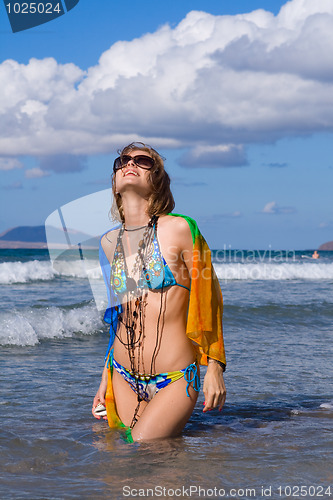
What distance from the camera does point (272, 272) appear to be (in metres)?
28.6

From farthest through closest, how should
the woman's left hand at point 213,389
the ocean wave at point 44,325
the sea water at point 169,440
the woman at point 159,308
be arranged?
the ocean wave at point 44,325
the woman at point 159,308
the woman's left hand at point 213,389
the sea water at point 169,440

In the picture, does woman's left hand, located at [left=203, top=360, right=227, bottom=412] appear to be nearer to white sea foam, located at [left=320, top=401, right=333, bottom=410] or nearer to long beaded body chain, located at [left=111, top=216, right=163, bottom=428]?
long beaded body chain, located at [left=111, top=216, right=163, bottom=428]

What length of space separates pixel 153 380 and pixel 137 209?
116 centimetres

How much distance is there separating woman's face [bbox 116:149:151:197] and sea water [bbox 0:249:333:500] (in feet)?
3.70

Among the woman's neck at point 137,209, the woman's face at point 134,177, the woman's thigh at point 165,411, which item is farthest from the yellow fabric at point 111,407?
the woman's face at point 134,177

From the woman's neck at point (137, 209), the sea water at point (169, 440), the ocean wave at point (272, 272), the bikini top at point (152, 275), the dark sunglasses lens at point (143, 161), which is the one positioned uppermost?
the dark sunglasses lens at point (143, 161)

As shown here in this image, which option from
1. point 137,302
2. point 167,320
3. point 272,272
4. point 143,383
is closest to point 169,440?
point 143,383

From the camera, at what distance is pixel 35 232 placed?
13.7 feet

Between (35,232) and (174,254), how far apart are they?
1.14m

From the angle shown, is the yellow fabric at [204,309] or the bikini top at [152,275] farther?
the bikini top at [152,275]

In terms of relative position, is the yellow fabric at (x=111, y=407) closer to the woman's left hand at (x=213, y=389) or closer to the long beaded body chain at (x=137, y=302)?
the long beaded body chain at (x=137, y=302)

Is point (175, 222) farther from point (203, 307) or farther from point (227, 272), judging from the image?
point (227, 272)

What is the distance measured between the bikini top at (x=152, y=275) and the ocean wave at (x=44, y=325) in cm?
547

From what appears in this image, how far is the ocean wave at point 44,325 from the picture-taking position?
8969mm
